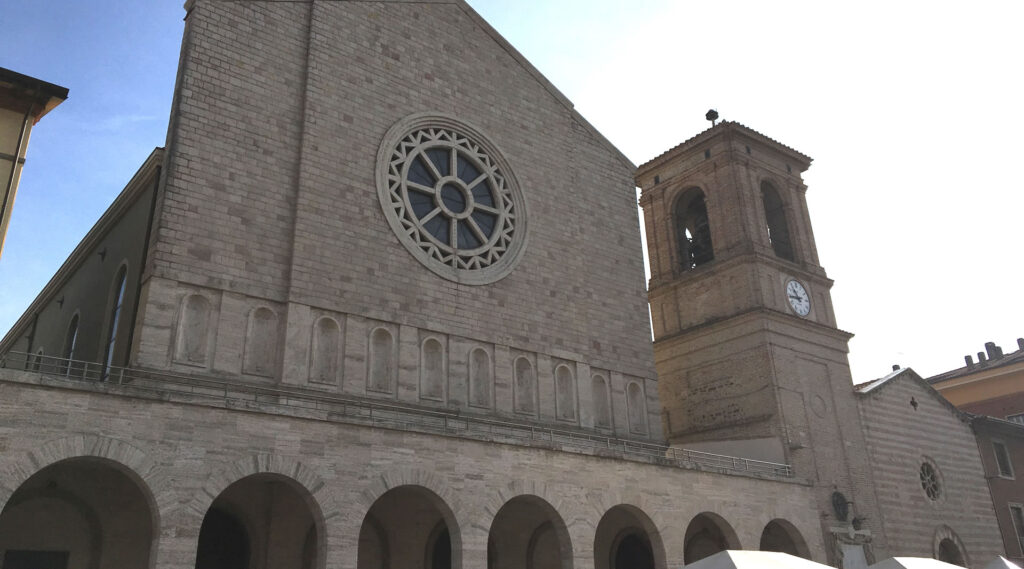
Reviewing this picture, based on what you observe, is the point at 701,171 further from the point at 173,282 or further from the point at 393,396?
the point at 173,282

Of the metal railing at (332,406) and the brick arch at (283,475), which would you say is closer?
the brick arch at (283,475)

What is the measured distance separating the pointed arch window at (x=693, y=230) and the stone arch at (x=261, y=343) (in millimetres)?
15964

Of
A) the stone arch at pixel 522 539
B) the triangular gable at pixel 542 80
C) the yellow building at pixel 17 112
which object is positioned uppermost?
the triangular gable at pixel 542 80

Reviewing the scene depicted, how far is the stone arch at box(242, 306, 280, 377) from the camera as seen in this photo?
15688 mm

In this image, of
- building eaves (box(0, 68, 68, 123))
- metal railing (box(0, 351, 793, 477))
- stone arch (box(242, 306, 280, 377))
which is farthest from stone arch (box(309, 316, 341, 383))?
building eaves (box(0, 68, 68, 123))

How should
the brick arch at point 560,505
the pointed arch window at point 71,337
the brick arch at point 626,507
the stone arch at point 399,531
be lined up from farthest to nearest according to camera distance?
the pointed arch window at point 71,337, the stone arch at point 399,531, the brick arch at point 626,507, the brick arch at point 560,505

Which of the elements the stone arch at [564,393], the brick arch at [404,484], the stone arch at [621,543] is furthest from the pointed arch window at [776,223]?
the brick arch at [404,484]

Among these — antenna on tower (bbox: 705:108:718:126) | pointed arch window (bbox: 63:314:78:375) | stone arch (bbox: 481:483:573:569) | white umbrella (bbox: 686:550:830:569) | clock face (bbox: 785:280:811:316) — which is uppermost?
antenna on tower (bbox: 705:108:718:126)

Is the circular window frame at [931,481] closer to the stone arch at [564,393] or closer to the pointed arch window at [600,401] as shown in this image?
the pointed arch window at [600,401]

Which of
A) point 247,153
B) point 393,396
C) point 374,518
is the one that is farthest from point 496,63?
point 374,518

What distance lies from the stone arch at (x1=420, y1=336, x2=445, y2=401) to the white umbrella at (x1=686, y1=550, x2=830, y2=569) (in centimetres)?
821

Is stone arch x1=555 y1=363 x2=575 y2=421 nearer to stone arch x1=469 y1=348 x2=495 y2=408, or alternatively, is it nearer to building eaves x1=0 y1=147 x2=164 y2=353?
stone arch x1=469 y1=348 x2=495 y2=408

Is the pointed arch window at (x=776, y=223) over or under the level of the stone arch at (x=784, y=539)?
over

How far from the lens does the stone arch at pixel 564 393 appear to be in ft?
65.2
